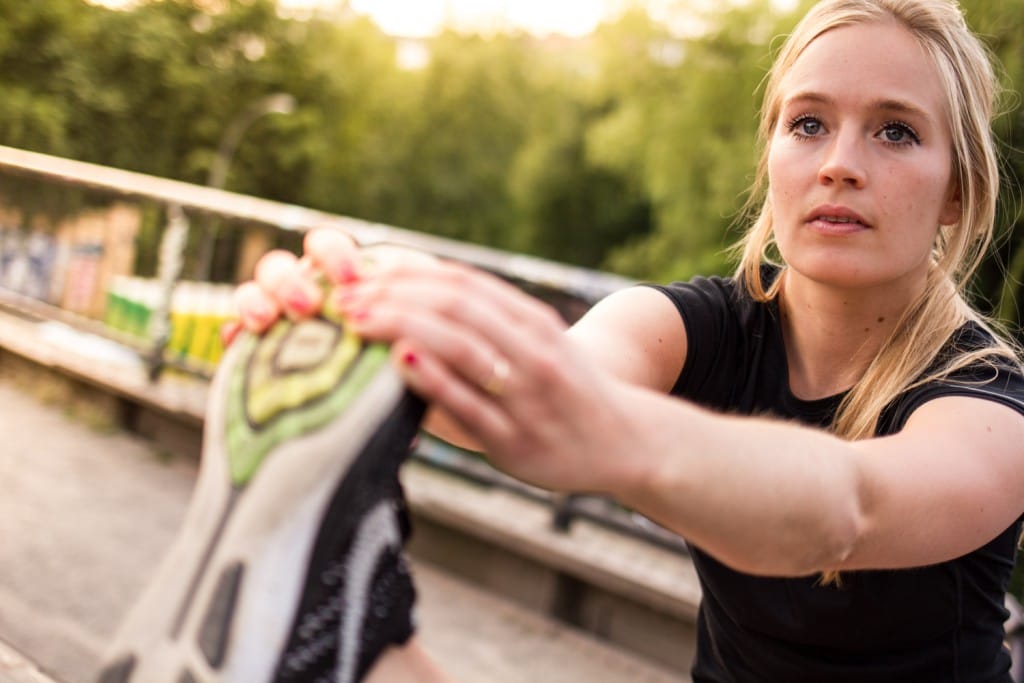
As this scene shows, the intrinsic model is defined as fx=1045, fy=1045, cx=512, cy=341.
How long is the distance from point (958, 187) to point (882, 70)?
0.90 feet

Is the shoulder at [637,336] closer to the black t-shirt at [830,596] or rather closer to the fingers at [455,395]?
the black t-shirt at [830,596]

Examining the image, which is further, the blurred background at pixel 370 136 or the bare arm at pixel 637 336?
the blurred background at pixel 370 136

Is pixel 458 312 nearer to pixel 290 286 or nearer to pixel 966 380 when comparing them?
pixel 290 286

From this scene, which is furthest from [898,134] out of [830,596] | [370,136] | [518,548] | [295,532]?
[370,136]

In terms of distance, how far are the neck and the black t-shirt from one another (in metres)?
0.03

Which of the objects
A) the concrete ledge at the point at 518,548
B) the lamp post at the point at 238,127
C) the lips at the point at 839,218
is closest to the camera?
the lips at the point at 839,218

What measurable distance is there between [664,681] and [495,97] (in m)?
39.1

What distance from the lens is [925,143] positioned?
1556mm

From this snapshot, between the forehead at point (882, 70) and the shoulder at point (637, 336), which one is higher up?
the forehead at point (882, 70)

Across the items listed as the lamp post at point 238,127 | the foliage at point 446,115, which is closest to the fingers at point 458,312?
the foliage at point 446,115

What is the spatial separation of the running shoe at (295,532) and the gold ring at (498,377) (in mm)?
87

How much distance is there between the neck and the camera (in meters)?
1.69

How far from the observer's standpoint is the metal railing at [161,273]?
207 inches

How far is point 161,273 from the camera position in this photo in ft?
20.4
